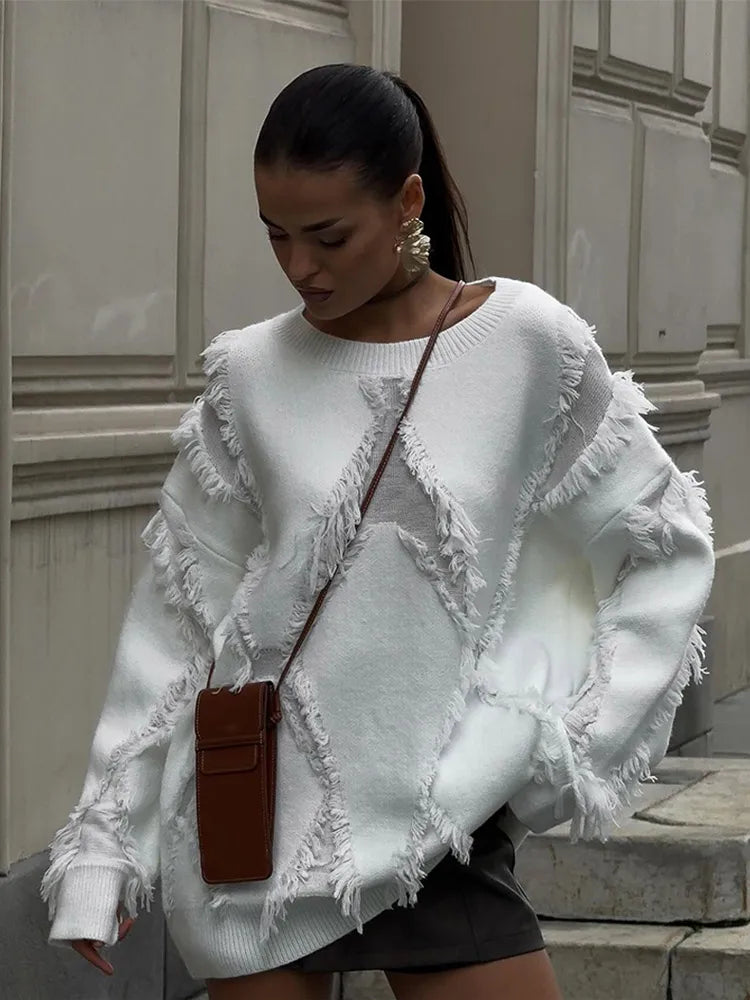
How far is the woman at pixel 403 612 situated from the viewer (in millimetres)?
2523

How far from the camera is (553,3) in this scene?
7285 mm

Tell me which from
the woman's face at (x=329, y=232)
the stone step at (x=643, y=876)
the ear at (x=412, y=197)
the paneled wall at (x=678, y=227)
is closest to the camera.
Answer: the woman's face at (x=329, y=232)

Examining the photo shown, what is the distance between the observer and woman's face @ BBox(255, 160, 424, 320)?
2482mm

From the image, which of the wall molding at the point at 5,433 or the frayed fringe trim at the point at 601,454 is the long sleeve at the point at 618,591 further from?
the wall molding at the point at 5,433

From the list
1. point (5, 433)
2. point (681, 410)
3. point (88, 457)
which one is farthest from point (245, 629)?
point (681, 410)

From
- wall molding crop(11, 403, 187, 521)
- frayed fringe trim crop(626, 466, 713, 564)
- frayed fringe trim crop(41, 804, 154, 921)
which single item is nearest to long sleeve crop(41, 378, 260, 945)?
frayed fringe trim crop(41, 804, 154, 921)

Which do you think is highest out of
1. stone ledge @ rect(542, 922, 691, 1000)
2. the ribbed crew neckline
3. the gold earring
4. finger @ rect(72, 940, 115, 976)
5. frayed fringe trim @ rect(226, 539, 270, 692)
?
the gold earring

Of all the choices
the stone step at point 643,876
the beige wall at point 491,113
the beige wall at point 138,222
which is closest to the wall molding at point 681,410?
the beige wall at point 138,222

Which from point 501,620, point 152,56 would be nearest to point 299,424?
point 501,620

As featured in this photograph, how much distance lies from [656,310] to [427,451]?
5.95m

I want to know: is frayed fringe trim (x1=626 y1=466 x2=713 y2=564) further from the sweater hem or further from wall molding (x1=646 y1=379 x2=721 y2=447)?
wall molding (x1=646 y1=379 x2=721 y2=447)

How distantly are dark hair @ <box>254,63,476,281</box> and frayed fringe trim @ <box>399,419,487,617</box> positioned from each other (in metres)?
0.31

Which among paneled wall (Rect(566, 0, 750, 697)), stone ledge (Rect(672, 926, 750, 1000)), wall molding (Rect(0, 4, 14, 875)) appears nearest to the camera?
wall molding (Rect(0, 4, 14, 875))

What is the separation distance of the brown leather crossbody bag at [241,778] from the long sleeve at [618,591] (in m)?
0.24
